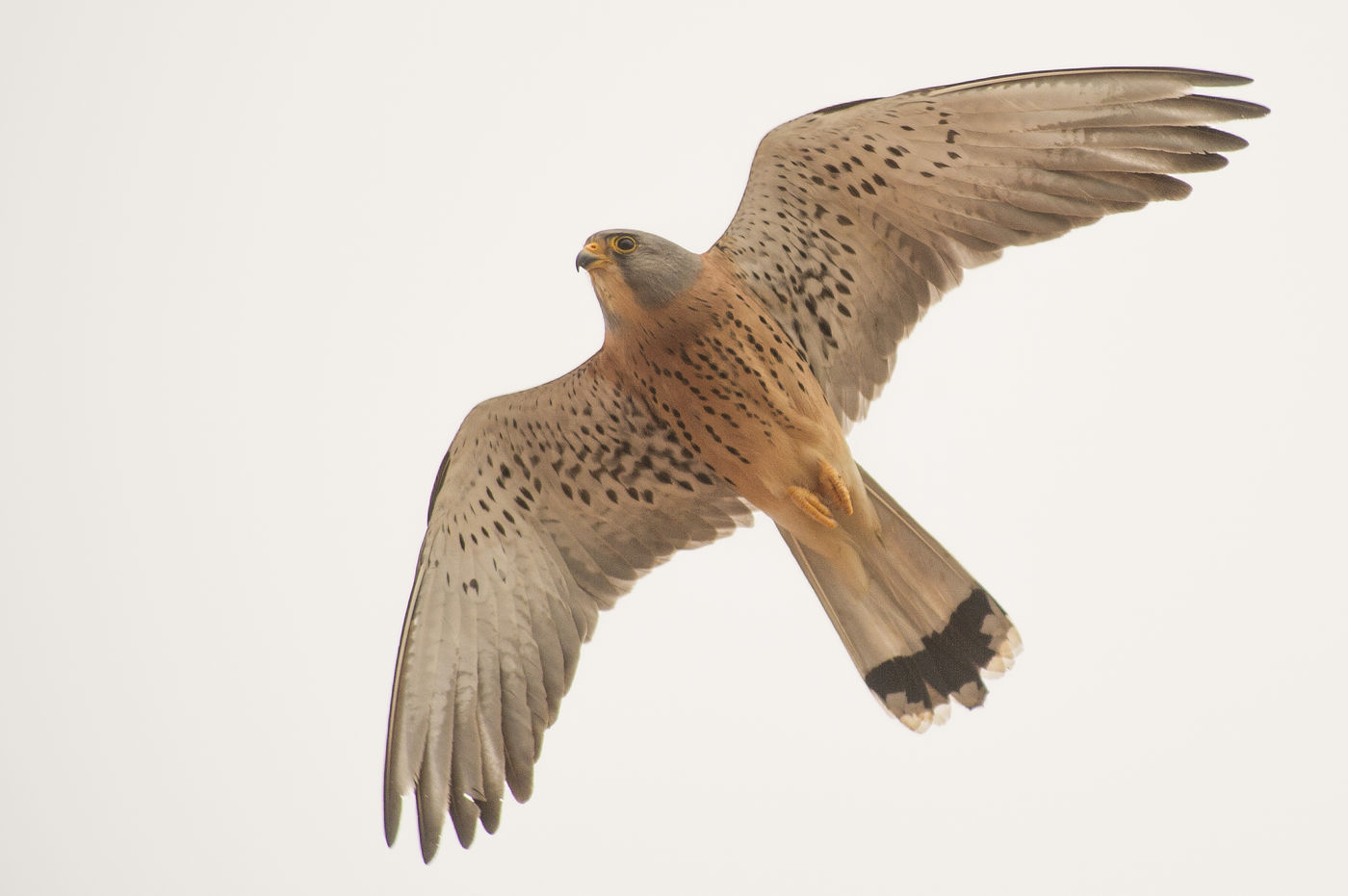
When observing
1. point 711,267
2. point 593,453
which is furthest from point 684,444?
point 711,267

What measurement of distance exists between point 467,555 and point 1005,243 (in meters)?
2.33

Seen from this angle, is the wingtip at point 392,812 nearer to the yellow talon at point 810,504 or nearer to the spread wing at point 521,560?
the spread wing at point 521,560

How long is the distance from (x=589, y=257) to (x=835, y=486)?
1200mm

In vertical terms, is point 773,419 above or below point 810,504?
above

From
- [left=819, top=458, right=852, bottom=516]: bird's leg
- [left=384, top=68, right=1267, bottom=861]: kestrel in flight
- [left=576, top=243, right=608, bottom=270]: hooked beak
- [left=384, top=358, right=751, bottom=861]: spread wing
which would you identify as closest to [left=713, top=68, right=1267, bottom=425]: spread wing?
[left=384, top=68, right=1267, bottom=861]: kestrel in flight

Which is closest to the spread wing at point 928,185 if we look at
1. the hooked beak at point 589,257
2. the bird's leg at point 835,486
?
the bird's leg at point 835,486

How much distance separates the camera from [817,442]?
440 centimetres

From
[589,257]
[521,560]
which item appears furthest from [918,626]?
[589,257]

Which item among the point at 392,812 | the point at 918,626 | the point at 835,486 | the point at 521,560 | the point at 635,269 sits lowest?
the point at 918,626

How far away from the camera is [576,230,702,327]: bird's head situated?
4.29 metres

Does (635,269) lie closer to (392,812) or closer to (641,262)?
(641,262)

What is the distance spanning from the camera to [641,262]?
14.1 feet

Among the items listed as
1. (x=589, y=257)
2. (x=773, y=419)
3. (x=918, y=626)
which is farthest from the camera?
(x=918, y=626)

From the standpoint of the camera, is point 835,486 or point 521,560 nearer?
point 835,486
